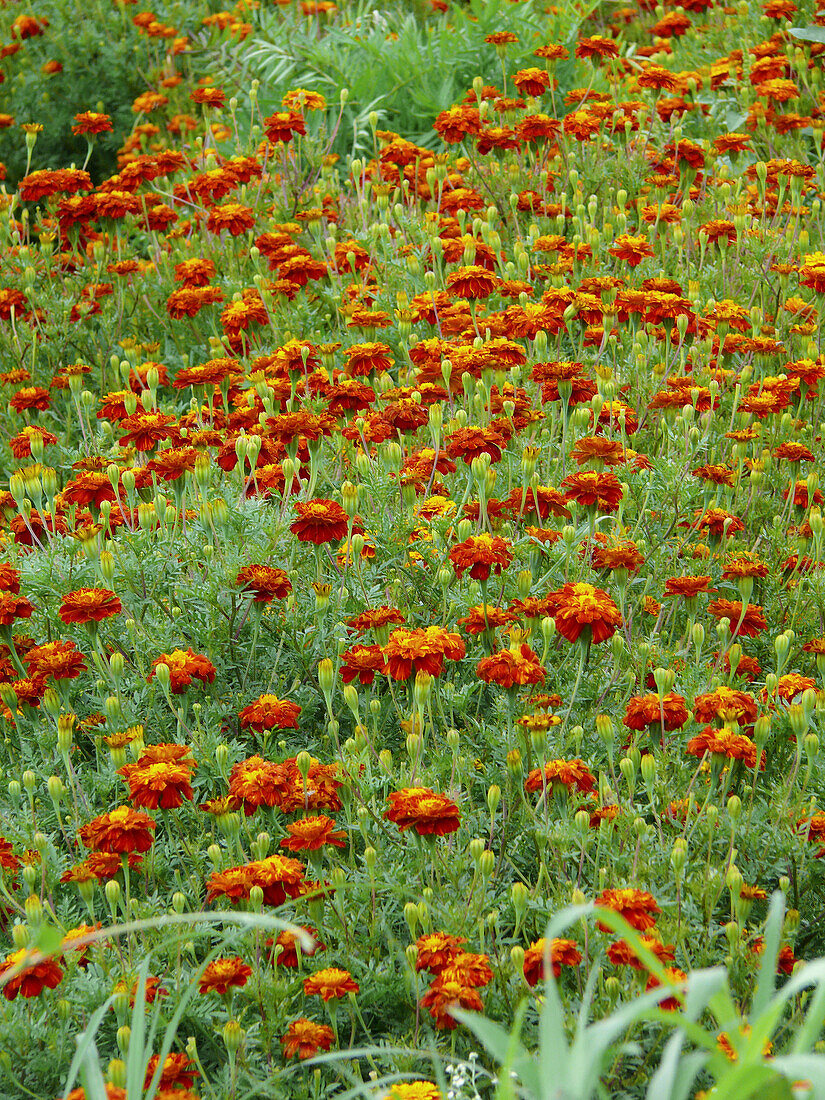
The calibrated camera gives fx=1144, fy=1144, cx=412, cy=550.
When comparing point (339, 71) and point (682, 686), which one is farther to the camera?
point (339, 71)

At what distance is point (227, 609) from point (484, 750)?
64cm

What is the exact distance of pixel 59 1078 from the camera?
1.71m

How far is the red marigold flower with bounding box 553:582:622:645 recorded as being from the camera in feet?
6.62

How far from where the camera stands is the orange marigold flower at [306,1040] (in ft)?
5.29

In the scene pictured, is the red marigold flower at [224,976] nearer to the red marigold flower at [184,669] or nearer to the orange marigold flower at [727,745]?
the red marigold flower at [184,669]

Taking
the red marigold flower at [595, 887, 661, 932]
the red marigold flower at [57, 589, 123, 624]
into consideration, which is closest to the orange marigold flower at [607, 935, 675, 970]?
the red marigold flower at [595, 887, 661, 932]

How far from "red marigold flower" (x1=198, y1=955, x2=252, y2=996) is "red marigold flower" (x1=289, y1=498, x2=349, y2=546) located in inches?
35.1

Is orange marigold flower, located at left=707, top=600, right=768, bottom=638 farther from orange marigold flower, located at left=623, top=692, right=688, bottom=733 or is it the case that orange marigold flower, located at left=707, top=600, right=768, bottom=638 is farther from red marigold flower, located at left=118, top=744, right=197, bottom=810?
red marigold flower, located at left=118, top=744, right=197, bottom=810

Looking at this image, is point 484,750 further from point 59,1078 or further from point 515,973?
point 59,1078

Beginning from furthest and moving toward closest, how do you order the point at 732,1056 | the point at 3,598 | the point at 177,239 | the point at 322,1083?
the point at 177,239 < the point at 3,598 < the point at 322,1083 < the point at 732,1056

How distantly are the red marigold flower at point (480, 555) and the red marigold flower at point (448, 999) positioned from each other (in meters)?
0.83

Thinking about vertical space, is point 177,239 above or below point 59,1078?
above

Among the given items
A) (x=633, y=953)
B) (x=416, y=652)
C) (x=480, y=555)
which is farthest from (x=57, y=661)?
(x=633, y=953)

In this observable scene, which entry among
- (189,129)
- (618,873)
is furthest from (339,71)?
(618,873)
